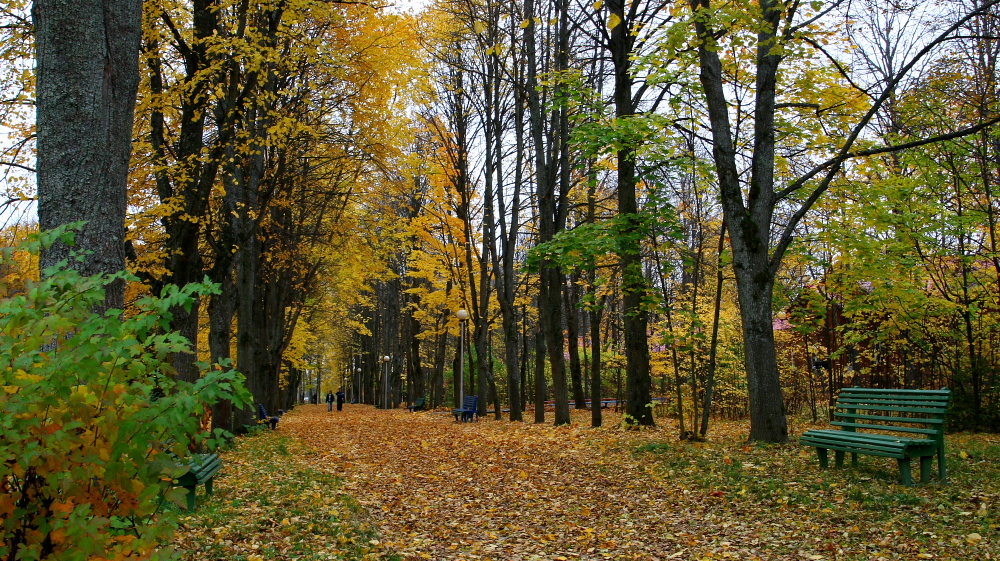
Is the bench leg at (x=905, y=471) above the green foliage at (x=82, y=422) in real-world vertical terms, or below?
below

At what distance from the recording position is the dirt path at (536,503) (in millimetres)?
5395

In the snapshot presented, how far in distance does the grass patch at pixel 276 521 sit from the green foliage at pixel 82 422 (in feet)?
4.47

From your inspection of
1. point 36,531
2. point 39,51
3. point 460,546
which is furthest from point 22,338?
point 460,546

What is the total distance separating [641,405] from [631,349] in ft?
3.44

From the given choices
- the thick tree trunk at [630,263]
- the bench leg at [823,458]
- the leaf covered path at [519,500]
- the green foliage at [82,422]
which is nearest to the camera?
the green foliage at [82,422]

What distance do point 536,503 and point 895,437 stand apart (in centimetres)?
386

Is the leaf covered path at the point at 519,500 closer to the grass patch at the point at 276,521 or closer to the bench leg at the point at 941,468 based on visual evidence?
the grass patch at the point at 276,521

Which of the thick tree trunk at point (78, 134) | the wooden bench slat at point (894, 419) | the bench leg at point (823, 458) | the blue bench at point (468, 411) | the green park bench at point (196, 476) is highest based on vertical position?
the thick tree trunk at point (78, 134)

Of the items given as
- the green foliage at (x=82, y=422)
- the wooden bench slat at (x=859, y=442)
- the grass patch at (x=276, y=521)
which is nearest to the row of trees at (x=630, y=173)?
the wooden bench slat at (x=859, y=442)

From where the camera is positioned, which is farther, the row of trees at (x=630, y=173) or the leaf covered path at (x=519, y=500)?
the row of trees at (x=630, y=173)

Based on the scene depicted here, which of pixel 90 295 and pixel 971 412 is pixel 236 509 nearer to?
pixel 90 295

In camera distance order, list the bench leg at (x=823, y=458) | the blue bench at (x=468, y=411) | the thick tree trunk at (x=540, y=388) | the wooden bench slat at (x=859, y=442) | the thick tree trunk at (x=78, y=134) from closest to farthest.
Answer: the thick tree trunk at (x=78, y=134)
the wooden bench slat at (x=859, y=442)
the bench leg at (x=823, y=458)
the thick tree trunk at (x=540, y=388)
the blue bench at (x=468, y=411)

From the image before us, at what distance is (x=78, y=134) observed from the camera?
4.14 meters

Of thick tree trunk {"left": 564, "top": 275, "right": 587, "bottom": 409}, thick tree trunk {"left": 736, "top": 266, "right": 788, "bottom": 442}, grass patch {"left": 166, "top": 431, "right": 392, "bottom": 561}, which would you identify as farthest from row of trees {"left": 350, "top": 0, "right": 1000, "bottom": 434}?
grass patch {"left": 166, "top": 431, "right": 392, "bottom": 561}
